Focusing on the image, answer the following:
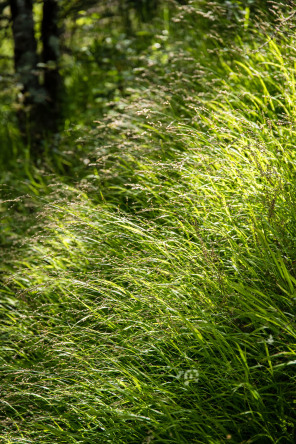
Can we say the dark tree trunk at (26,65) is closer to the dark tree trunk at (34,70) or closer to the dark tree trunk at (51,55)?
the dark tree trunk at (34,70)

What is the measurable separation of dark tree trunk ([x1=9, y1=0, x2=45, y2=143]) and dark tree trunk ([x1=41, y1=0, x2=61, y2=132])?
0.16 metres

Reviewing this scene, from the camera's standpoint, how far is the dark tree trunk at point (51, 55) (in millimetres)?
4988

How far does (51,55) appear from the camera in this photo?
16.9 feet

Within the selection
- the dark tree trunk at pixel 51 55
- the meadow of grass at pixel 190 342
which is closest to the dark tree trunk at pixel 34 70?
the dark tree trunk at pixel 51 55

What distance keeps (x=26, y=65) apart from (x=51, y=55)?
40 centimetres

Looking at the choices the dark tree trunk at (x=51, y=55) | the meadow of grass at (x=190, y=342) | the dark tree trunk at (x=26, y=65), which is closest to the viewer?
the meadow of grass at (x=190, y=342)

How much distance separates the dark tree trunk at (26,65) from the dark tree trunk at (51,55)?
0.51 feet

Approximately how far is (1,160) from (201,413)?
391cm

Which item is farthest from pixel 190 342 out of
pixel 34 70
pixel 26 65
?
pixel 26 65

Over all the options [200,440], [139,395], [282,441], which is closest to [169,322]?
[139,395]

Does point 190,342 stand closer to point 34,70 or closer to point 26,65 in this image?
Result: point 34,70

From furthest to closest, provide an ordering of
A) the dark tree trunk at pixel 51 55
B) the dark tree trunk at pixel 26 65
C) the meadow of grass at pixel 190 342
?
the dark tree trunk at pixel 51 55 → the dark tree trunk at pixel 26 65 → the meadow of grass at pixel 190 342

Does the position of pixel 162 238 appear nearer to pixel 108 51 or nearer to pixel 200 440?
pixel 200 440

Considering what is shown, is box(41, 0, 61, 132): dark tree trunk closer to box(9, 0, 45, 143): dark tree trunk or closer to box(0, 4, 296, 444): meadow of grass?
box(9, 0, 45, 143): dark tree trunk
